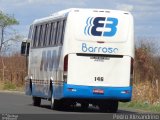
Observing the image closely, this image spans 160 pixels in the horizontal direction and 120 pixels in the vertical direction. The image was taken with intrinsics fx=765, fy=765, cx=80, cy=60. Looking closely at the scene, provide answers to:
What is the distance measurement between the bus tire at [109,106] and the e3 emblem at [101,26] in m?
2.96

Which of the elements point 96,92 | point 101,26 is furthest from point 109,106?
point 101,26

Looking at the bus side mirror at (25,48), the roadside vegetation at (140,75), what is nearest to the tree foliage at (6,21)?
the roadside vegetation at (140,75)

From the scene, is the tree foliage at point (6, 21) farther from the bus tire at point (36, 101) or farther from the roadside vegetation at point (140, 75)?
the bus tire at point (36, 101)

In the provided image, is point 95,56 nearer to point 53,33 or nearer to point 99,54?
point 99,54

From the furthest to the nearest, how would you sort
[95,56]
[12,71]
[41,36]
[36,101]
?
[12,71] < [36,101] < [41,36] < [95,56]

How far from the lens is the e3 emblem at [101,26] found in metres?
29.1

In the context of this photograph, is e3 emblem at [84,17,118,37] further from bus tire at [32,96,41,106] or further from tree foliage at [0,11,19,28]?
tree foliage at [0,11,19,28]

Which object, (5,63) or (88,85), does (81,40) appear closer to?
(88,85)

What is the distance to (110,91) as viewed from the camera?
29.2 m

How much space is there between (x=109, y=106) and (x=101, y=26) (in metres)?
3.59

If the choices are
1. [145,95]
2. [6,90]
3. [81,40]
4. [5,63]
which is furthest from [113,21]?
[5,63]

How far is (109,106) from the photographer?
101ft

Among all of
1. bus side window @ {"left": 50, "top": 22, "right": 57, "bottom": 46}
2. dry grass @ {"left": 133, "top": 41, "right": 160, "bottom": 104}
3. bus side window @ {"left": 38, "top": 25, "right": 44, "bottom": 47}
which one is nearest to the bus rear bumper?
bus side window @ {"left": 50, "top": 22, "right": 57, "bottom": 46}

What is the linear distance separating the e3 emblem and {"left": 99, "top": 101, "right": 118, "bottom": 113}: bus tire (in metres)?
2.96
